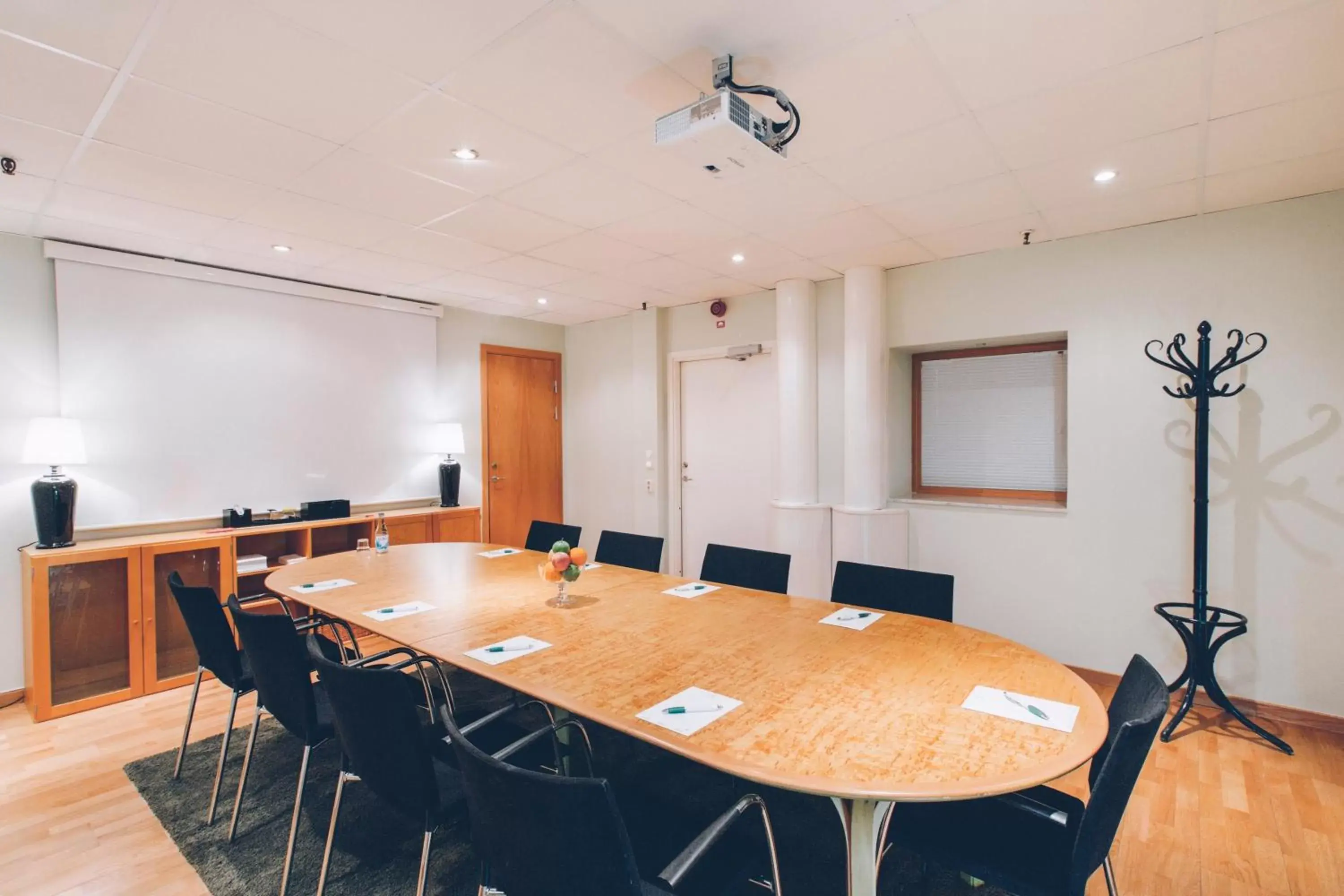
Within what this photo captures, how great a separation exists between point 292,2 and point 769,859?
254 centimetres

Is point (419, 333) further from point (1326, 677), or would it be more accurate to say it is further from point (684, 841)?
point (1326, 677)

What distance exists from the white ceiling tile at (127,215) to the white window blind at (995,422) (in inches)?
188

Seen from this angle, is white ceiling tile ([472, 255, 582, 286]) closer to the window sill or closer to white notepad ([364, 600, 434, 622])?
white notepad ([364, 600, 434, 622])

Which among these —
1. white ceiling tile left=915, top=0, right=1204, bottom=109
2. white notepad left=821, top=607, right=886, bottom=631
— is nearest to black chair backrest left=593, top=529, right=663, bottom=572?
white notepad left=821, top=607, right=886, bottom=631

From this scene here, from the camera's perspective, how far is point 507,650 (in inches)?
84.2

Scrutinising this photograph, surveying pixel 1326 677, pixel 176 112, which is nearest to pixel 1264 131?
pixel 1326 677

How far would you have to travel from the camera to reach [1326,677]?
3.27 meters

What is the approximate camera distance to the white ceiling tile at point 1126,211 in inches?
125

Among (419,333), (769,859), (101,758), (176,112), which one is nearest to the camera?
(769,859)

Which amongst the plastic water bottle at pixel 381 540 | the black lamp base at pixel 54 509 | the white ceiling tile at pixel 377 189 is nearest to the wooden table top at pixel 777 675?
the plastic water bottle at pixel 381 540

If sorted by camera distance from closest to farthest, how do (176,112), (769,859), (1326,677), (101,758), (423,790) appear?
1. (769,859)
2. (423,790)
3. (176,112)
4. (101,758)
5. (1326,677)

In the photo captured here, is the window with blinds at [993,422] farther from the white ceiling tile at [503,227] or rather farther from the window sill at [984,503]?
the white ceiling tile at [503,227]

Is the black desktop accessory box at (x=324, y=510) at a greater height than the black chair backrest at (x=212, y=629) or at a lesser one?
greater

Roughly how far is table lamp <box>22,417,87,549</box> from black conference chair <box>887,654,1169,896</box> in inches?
177
